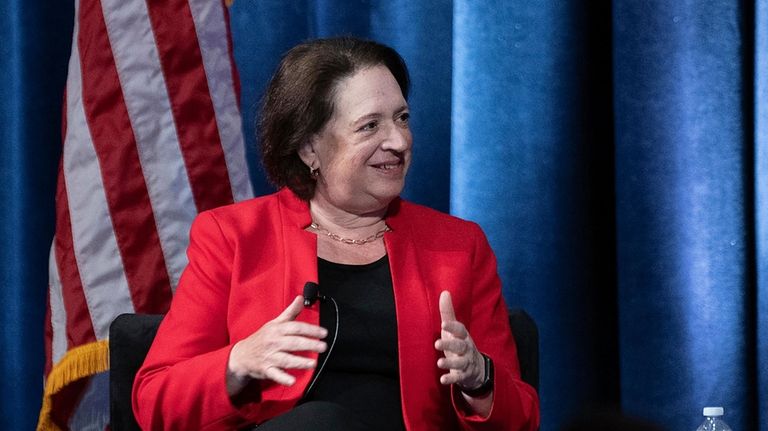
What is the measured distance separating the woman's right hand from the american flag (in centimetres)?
86

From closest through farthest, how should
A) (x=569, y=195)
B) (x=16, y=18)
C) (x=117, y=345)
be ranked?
(x=117, y=345)
(x=569, y=195)
(x=16, y=18)

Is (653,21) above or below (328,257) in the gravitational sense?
above

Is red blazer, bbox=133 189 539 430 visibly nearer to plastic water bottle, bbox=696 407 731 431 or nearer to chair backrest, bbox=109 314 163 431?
chair backrest, bbox=109 314 163 431

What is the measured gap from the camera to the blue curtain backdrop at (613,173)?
2.44 m

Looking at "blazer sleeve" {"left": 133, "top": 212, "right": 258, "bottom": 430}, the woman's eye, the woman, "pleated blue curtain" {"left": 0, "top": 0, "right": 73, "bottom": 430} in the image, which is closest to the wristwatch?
the woman

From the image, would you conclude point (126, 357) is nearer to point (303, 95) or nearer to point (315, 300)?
point (315, 300)

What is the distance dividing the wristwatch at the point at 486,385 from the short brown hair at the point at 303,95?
554 mm

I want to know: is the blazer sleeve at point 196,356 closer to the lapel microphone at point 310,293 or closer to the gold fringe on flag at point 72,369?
the lapel microphone at point 310,293

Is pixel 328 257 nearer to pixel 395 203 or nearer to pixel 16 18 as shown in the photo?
pixel 395 203

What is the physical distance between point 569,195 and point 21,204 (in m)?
1.56

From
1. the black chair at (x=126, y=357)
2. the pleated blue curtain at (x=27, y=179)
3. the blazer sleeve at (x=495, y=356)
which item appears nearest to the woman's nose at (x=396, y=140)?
the blazer sleeve at (x=495, y=356)

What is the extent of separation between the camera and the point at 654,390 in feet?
8.20

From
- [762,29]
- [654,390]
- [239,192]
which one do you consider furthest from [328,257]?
[762,29]

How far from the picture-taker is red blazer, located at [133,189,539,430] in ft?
5.96
